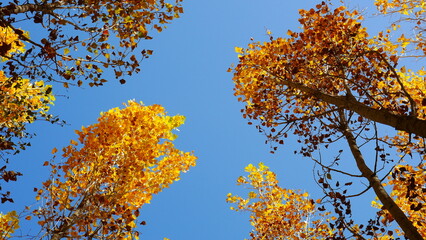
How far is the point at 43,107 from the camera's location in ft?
26.3

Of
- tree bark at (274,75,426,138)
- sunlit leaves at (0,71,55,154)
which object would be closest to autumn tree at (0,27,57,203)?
sunlit leaves at (0,71,55,154)

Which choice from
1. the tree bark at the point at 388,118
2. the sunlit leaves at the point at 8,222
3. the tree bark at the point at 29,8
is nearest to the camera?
the tree bark at the point at 388,118

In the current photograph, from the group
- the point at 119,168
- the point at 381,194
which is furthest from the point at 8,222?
the point at 381,194

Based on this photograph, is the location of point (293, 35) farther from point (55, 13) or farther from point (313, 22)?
point (55, 13)

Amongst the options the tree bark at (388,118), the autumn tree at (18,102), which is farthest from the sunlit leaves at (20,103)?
the tree bark at (388,118)

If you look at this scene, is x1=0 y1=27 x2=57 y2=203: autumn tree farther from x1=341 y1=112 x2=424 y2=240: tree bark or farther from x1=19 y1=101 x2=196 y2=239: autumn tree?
x1=341 y1=112 x2=424 y2=240: tree bark

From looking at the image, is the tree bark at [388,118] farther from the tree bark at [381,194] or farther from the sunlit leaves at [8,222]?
the sunlit leaves at [8,222]

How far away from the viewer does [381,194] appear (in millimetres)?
4625

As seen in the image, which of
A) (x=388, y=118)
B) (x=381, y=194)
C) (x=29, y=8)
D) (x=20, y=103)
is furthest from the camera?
(x=20, y=103)

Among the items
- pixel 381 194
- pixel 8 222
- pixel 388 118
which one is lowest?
pixel 381 194

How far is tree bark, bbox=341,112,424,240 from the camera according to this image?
3790 mm

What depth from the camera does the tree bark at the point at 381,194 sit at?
379 cm

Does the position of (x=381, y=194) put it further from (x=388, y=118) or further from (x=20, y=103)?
(x=20, y=103)

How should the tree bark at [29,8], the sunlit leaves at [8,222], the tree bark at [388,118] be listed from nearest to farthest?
the tree bark at [388,118] < the tree bark at [29,8] < the sunlit leaves at [8,222]
